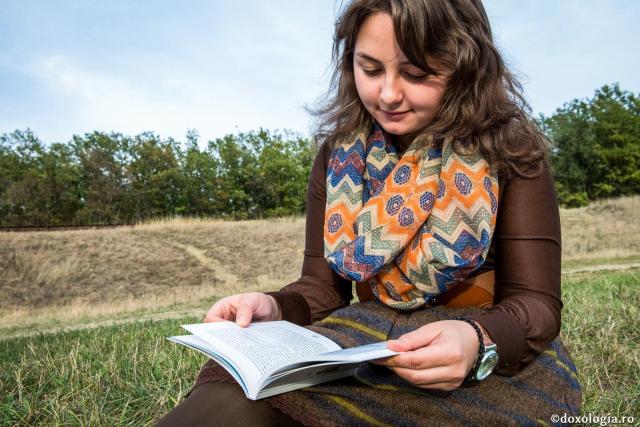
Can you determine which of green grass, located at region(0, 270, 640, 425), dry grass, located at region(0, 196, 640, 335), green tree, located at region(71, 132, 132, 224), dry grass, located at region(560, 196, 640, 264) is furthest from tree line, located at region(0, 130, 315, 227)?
green grass, located at region(0, 270, 640, 425)

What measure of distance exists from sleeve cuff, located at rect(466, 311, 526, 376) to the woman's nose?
68 centimetres

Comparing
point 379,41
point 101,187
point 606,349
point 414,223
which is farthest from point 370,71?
point 101,187

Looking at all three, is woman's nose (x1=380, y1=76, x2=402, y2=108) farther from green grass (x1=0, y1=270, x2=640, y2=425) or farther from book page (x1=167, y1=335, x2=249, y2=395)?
green grass (x1=0, y1=270, x2=640, y2=425)

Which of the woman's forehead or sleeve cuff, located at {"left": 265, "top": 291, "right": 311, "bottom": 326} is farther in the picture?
sleeve cuff, located at {"left": 265, "top": 291, "right": 311, "bottom": 326}

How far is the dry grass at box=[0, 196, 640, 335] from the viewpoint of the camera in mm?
14227

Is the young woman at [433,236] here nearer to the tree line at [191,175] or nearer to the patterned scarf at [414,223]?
the patterned scarf at [414,223]

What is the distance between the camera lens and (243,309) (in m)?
1.52

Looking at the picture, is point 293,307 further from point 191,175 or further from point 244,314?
A: point 191,175

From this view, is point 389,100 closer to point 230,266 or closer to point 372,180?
point 372,180

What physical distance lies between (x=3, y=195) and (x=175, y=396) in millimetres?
25715

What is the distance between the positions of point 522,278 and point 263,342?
0.78m

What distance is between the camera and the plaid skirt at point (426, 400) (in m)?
1.25

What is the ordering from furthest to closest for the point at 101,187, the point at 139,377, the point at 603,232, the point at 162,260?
the point at 101,187 < the point at 603,232 < the point at 162,260 < the point at 139,377

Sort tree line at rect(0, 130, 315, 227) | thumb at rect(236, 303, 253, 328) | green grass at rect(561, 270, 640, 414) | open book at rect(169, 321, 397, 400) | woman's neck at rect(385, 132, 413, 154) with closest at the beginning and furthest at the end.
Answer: open book at rect(169, 321, 397, 400) < thumb at rect(236, 303, 253, 328) < woman's neck at rect(385, 132, 413, 154) < green grass at rect(561, 270, 640, 414) < tree line at rect(0, 130, 315, 227)
